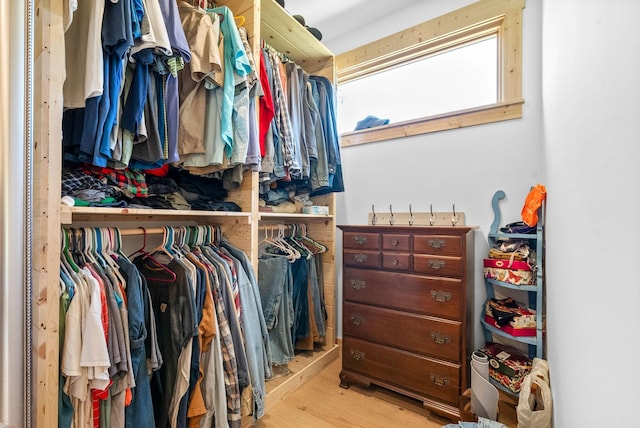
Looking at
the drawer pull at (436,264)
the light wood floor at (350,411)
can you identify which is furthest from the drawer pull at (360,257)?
the light wood floor at (350,411)

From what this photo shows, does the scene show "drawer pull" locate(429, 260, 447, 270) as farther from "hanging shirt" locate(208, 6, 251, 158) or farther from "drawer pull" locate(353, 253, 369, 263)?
"hanging shirt" locate(208, 6, 251, 158)

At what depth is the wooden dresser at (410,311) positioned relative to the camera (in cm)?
163

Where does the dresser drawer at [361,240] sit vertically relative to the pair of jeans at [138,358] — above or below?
above

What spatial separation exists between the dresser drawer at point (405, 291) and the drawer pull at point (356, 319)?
95mm

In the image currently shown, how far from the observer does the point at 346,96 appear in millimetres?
2826

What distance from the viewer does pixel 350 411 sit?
69.2 inches

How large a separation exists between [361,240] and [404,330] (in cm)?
59

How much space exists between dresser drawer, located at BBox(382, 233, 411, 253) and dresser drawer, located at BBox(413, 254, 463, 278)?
77 millimetres

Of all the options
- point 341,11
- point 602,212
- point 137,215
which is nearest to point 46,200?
point 137,215

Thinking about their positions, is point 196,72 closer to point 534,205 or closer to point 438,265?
point 438,265

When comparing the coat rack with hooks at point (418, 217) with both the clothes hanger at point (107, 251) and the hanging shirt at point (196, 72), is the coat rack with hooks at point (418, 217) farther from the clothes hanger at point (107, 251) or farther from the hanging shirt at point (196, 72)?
the clothes hanger at point (107, 251)

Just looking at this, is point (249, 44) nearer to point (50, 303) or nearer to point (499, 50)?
point (50, 303)

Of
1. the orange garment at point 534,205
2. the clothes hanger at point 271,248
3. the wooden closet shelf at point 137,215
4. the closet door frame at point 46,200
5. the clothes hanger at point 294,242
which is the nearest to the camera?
the closet door frame at point 46,200

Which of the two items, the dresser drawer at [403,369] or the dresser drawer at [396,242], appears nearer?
the dresser drawer at [403,369]
